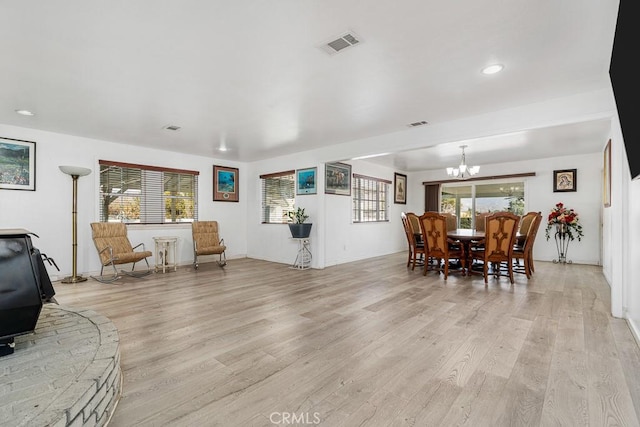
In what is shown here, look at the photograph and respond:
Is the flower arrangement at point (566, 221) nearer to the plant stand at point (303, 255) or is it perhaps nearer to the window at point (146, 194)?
the plant stand at point (303, 255)

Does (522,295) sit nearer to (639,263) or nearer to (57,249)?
(639,263)

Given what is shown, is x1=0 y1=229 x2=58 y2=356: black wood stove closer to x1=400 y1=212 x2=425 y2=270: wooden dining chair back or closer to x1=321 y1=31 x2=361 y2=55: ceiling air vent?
x1=321 y1=31 x2=361 y2=55: ceiling air vent

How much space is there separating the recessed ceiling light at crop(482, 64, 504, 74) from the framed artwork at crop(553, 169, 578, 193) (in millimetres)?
5365

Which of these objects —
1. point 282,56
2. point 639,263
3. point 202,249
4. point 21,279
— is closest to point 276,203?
point 202,249

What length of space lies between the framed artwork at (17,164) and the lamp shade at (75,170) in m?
0.55

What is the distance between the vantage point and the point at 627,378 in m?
1.94

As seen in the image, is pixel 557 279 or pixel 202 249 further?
pixel 202 249

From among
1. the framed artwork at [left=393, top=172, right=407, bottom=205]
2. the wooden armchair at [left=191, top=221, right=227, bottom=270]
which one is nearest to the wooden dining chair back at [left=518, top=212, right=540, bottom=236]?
the framed artwork at [left=393, top=172, right=407, bottom=205]

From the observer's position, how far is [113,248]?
16.7ft

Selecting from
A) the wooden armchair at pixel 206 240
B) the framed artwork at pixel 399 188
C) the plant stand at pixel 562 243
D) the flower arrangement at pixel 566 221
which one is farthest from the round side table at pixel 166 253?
the plant stand at pixel 562 243

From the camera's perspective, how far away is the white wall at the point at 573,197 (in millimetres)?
6266

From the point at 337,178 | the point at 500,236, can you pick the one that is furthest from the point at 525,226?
the point at 337,178

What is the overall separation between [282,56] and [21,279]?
231 centimetres

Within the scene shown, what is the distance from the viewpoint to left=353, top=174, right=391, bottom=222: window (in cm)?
718
